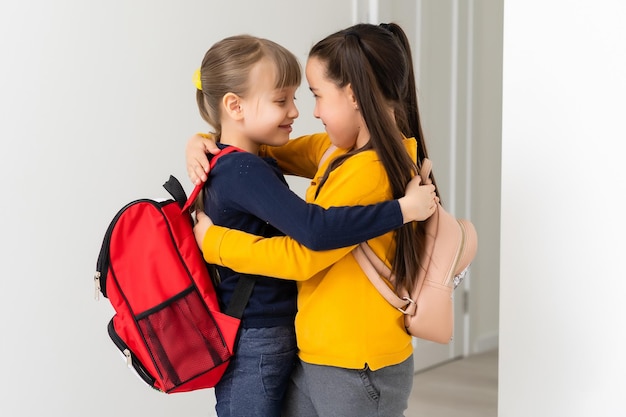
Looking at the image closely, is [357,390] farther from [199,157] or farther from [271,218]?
[199,157]

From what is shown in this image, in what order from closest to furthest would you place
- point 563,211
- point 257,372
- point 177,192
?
point 257,372 < point 177,192 < point 563,211

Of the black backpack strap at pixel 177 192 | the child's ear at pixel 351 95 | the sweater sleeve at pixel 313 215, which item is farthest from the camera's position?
the black backpack strap at pixel 177 192

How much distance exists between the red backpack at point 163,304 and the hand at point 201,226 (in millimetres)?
23

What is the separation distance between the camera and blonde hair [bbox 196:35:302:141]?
1599 mm

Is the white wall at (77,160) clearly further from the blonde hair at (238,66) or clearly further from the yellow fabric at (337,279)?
the yellow fabric at (337,279)

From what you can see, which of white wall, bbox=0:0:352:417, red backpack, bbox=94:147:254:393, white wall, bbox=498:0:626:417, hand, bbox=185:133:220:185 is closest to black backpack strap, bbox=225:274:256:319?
red backpack, bbox=94:147:254:393

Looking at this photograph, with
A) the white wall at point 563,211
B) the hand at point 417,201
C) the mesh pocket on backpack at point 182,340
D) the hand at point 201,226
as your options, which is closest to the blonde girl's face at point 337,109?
the hand at point 417,201

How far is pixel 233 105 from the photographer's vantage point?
5.32 feet

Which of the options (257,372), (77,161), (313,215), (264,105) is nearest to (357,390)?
(257,372)

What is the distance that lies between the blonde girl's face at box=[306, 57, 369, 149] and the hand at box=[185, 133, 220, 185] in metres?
0.23

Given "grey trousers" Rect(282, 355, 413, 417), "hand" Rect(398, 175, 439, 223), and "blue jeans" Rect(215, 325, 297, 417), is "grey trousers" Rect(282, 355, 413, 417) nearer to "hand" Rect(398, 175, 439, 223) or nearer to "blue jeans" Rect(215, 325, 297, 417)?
"blue jeans" Rect(215, 325, 297, 417)

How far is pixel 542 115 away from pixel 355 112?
740 mm

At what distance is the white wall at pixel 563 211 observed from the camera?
1.99 meters

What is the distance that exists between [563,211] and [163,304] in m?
1.09
